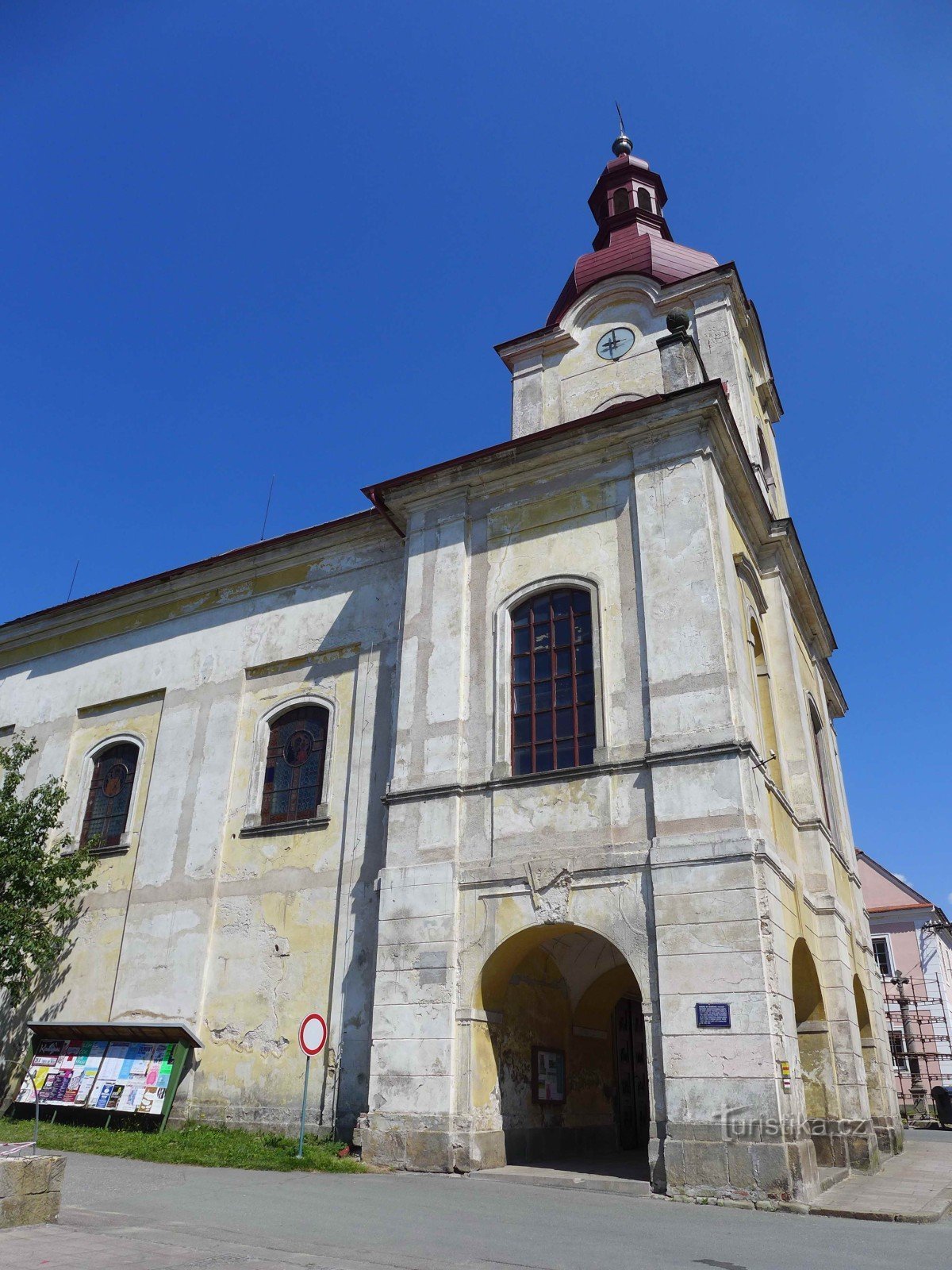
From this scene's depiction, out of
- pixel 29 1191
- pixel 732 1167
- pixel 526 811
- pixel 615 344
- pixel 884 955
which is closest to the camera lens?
pixel 29 1191

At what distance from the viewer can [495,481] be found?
15.5 metres

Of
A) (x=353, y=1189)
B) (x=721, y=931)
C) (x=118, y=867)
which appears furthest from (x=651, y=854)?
(x=118, y=867)

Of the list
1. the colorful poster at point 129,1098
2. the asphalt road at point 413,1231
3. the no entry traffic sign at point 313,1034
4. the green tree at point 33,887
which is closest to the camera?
the asphalt road at point 413,1231

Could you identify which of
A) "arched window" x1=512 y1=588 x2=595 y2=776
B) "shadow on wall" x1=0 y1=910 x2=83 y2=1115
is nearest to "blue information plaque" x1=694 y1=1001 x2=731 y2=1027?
"arched window" x1=512 y1=588 x2=595 y2=776

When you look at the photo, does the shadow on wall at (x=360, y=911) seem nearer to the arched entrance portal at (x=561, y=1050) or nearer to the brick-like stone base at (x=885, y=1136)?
the arched entrance portal at (x=561, y=1050)

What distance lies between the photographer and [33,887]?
16281mm

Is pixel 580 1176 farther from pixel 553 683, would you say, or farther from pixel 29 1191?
pixel 29 1191

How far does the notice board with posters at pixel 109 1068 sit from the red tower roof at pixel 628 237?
51.4ft

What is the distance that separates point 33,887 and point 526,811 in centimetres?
916

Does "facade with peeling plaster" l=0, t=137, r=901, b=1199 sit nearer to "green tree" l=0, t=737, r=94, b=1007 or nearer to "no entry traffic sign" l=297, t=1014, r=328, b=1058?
"green tree" l=0, t=737, r=94, b=1007

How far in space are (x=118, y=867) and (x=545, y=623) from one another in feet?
29.8

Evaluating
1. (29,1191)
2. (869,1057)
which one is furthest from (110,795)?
(869,1057)

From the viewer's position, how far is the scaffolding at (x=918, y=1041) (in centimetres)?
3173

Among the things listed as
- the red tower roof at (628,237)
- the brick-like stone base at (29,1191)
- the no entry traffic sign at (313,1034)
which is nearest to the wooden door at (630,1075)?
the no entry traffic sign at (313,1034)
